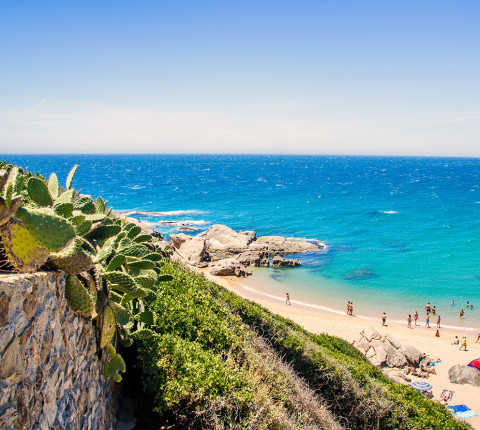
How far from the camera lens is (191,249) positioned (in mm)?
36531

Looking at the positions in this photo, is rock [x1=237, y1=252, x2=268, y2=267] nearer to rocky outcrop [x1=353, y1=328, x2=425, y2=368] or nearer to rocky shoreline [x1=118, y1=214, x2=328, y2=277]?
rocky shoreline [x1=118, y1=214, x2=328, y2=277]

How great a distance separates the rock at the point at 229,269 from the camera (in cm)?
3356

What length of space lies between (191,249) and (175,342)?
99.3ft

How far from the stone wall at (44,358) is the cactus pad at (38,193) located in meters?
1.22

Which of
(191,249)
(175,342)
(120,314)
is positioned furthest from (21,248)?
(191,249)

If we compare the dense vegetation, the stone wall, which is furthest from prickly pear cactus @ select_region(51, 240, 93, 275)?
the stone wall

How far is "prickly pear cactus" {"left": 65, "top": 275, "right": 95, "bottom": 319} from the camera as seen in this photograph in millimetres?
3955

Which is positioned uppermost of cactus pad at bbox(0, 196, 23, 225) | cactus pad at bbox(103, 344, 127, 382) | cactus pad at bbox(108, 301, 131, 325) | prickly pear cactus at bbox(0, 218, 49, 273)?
cactus pad at bbox(0, 196, 23, 225)

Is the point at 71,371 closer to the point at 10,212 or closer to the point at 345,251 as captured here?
the point at 10,212

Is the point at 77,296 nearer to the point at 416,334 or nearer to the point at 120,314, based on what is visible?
the point at 120,314

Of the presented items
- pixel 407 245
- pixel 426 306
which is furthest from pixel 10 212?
pixel 407 245

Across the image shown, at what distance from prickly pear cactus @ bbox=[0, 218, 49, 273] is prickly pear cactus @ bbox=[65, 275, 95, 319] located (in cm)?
55

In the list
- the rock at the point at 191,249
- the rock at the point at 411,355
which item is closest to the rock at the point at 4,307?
the rock at the point at 411,355

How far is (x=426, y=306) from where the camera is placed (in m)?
27.1
